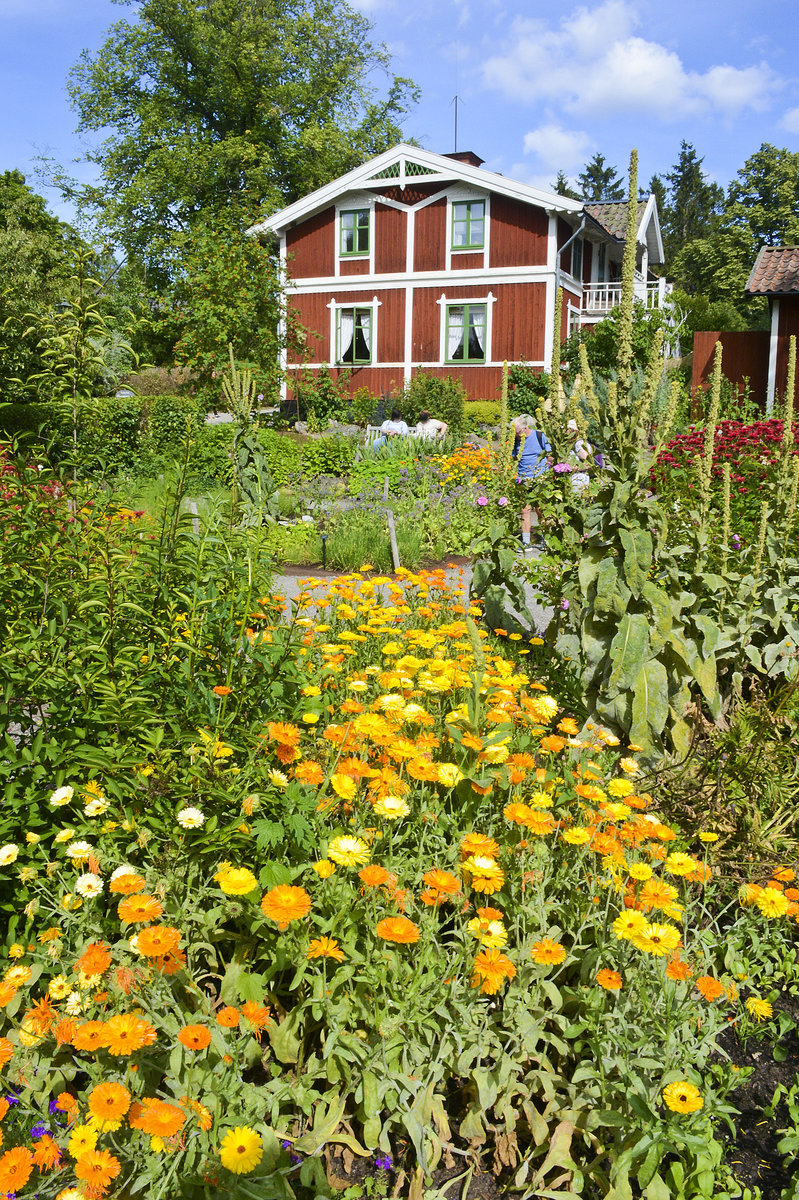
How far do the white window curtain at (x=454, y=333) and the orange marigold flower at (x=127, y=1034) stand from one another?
24478mm

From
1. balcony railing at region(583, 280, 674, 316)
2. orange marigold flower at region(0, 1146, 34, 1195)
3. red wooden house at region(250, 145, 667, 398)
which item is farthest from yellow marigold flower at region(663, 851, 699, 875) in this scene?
balcony railing at region(583, 280, 674, 316)

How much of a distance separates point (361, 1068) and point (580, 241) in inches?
1077

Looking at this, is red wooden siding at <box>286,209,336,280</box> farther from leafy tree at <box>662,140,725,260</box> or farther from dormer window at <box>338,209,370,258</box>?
leafy tree at <box>662,140,725,260</box>

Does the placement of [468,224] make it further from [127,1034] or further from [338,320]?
[127,1034]

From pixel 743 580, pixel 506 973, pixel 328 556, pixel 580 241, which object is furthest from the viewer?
pixel 580 241

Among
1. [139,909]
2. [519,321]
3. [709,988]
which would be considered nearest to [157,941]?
[139,909]

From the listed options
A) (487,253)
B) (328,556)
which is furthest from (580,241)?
(328,556)

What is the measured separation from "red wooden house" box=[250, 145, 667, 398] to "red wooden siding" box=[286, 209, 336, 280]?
35 mm

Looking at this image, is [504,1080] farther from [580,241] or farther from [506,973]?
[580,241]

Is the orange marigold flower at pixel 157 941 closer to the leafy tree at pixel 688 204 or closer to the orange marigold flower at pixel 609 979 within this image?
the orange marigold flower at pixel 609 979

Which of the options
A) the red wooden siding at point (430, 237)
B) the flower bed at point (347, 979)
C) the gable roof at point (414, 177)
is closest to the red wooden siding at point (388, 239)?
the red wooden siding at point (430, 237)

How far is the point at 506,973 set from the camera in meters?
1.79

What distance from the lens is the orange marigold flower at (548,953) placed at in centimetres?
184

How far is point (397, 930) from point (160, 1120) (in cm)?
58
